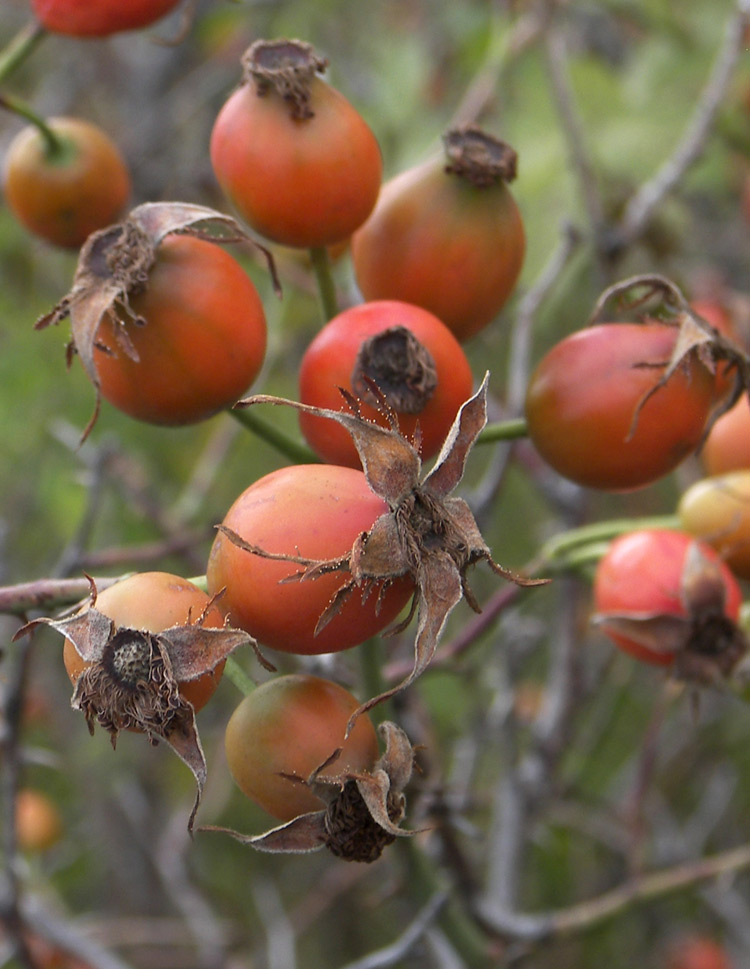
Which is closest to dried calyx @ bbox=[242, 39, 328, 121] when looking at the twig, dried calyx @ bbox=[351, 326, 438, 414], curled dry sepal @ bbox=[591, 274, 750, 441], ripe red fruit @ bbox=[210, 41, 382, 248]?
ripe red fruit @ bbox=[210, 41, 382, 248]

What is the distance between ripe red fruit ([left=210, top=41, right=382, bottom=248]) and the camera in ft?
3.90

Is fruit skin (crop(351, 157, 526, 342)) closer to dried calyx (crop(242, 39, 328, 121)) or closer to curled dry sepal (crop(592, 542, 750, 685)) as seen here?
dried calyx (crop(242, 39, 328, 121))

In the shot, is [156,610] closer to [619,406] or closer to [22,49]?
[619,406]

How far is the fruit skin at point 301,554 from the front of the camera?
2.92 ft

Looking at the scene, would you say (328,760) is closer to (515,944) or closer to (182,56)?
(515,944)

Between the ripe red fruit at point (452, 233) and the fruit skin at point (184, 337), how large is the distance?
0.25 m

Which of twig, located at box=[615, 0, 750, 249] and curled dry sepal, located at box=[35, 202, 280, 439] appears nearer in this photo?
curled dry sepal, located at box=[35, 202, 280, 439]

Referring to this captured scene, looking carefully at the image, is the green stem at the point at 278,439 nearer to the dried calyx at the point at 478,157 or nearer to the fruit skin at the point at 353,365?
the fruit skin at the point at 353,365

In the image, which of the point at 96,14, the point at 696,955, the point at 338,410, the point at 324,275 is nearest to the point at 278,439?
the point at 338,410

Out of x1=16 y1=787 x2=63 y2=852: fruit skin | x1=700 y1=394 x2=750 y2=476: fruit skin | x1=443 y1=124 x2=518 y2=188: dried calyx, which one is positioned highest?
x1=443 y1=124 x2=518 y2=188: dried calyx

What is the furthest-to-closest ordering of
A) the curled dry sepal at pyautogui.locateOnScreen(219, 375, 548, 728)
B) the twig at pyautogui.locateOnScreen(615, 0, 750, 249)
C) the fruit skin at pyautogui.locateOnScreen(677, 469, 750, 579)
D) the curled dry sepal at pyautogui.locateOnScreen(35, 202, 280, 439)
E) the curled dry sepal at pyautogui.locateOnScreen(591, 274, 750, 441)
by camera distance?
the twig at pyautogui.locateOnScreen(615, 0, 750, 249), the fruit skin at pyautogui.locateOnScreen(677, 469, 750, 579), the curled dry sepal at pyautogui.locateOnScreen(591, 274, 750, 441), the curled dry sepal at pyautogui.locateOnScreen(35, 202, 280, 439), the curled dry sepal at pyautogui.locateOnScreen(219, 375, 548, 728)

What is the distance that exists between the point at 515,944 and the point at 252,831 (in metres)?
2.21

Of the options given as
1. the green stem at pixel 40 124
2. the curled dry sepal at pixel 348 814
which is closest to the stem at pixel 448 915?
the curled dry sepal at pixel 348 814

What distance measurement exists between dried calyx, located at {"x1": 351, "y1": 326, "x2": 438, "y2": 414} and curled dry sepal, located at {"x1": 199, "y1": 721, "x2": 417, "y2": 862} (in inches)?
13.5
